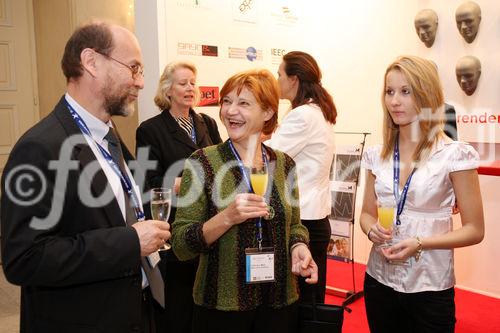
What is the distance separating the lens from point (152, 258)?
1.64m

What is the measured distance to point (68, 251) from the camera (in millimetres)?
1324

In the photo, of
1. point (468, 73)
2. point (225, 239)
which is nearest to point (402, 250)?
point (225, 239)

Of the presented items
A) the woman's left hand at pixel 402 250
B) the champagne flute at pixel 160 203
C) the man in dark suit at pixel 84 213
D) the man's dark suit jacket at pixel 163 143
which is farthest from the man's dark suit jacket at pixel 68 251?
the man's dark suit jacket at pixel 163 143

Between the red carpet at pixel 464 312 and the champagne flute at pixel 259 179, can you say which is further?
the red carpet at pixel 464 312

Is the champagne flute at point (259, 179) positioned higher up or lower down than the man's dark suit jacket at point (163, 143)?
lower down

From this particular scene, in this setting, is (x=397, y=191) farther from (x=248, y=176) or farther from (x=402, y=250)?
(x=248, y=176)

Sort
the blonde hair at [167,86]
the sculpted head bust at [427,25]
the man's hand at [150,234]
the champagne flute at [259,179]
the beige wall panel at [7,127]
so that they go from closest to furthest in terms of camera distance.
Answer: the man's hand at [150,234], the champagne flute at [259,179], the blonde hair at [167,86], the sculpted head bust at [427,25], the beige wall panel at [7,127]

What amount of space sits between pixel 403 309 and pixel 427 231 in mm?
334

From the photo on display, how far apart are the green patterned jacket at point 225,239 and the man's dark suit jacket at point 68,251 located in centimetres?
29

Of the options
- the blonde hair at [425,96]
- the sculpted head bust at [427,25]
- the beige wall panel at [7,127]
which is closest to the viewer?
the blonde hair at [425,96]

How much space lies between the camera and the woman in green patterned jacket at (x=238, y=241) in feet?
5.61

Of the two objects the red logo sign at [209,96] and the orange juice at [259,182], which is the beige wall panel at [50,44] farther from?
the orange juice at [259,182]

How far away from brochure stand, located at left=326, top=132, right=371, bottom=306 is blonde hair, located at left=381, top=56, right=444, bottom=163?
2.24 metres

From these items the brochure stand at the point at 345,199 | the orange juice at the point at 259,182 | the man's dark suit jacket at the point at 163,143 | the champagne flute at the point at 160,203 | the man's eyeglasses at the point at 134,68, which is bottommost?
the brochure stand at the point at 345,199
